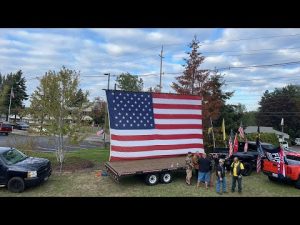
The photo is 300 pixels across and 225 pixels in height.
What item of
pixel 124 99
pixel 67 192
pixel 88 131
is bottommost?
pixel 67 192

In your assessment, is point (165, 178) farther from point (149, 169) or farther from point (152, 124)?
point (152, 124)

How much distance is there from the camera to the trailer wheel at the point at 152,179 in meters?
12.9

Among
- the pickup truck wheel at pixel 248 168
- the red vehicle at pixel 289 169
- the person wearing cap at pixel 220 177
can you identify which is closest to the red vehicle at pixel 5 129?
the pickup truck wheel at pixel 248 168

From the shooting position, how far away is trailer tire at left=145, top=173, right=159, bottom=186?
1291 cm

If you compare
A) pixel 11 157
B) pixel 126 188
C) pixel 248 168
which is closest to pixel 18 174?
pixel 11 157

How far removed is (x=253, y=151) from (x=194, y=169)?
14.6ft

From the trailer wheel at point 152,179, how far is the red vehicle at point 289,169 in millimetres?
4960

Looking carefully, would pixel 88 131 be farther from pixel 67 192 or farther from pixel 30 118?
pixel 67 192

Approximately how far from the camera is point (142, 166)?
519 inches

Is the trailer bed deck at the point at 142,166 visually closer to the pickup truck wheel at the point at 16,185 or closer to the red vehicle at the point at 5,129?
the pickup truck wheel at the point at 16,185

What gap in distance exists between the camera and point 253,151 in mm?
16656

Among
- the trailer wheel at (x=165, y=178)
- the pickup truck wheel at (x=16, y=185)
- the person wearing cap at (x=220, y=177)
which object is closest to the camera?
the pickup truck wheel at (x=16, y=185)

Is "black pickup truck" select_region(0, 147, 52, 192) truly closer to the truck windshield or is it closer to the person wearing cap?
the truck windshield
